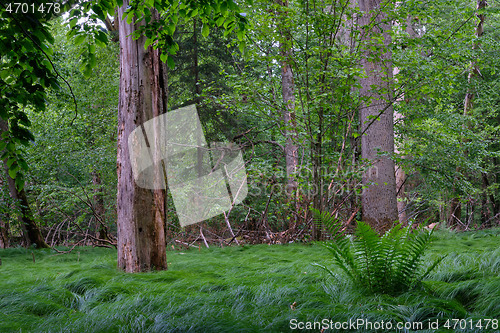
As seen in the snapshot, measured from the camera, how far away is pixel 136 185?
4.27 m

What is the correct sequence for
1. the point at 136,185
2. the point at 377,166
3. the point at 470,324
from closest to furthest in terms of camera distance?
1. the point at 470,324
2. the point at 136,185
3. the point at 377,166

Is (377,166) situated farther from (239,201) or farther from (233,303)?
(233,303)

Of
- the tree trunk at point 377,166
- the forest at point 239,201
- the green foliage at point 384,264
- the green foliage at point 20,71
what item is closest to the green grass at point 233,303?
the forest at point 239,201

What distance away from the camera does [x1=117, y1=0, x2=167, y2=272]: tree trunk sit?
425 centimetres

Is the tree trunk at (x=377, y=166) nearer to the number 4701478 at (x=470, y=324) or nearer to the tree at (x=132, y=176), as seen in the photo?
the tree at (x=132, y=176)

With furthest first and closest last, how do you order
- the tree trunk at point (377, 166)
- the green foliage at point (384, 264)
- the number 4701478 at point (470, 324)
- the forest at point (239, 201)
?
the tree trunk at point (377, 166) < the green foliage at point (384, 264) < the forest at point (239, 201) < the number 4701478 at point (470, 324)

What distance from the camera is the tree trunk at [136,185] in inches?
167

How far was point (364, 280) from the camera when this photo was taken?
2752 millimetres

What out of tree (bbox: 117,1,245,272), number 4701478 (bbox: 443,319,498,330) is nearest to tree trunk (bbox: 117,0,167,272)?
tree (bbox: 117,1,245,272)

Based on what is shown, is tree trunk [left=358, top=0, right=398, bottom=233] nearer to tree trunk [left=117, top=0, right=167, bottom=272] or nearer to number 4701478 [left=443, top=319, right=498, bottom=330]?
tree trunk [left=117, top=0, right=167, bottom=272]

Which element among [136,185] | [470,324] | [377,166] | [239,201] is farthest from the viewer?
[239,201]

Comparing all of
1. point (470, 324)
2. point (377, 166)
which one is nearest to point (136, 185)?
point (470, 324)

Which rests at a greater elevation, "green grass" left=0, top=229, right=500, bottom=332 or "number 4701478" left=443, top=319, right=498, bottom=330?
"number 4701478" left=443, top=319, right=498, bottom=330

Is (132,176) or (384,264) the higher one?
(132,176)
